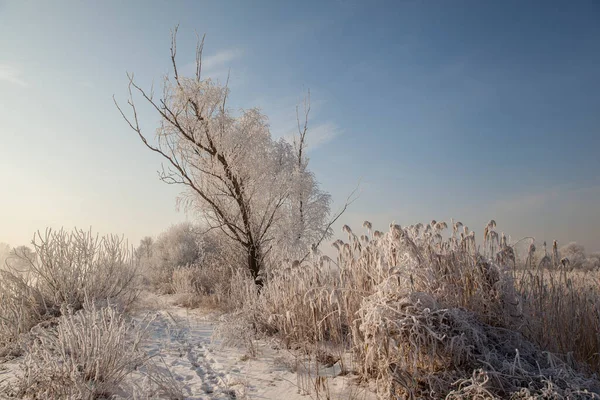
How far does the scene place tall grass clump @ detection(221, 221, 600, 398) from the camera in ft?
7.99

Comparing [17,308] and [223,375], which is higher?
[17,308]

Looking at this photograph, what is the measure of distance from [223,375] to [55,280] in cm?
371

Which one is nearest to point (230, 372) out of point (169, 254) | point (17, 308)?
point (17, 308)

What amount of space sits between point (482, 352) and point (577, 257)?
52.5 feet

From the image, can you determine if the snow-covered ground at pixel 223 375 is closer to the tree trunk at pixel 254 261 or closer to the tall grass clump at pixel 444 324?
the tall grass clump at pixel 444 324

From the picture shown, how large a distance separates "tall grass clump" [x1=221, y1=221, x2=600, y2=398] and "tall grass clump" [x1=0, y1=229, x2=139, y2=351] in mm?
3692

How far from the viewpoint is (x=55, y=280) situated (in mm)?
5656

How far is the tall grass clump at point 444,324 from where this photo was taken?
95.9 inches

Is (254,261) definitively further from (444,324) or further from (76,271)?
(444,324)

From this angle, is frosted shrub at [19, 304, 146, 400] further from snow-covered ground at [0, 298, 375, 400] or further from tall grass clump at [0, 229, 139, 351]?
tall grass clump at [0, 229, 139, 351]

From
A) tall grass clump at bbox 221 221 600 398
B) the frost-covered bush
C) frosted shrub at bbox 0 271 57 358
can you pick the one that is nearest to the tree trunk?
tall grass clump at bbox 221 221 600 398

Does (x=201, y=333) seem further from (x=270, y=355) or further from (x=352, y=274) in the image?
(x=352, y=274)

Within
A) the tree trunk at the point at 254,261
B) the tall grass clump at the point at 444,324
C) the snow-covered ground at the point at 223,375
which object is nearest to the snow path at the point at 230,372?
the snow-covered ground at the point at 223,375

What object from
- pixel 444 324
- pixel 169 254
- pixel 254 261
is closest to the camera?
pixel 444 324
